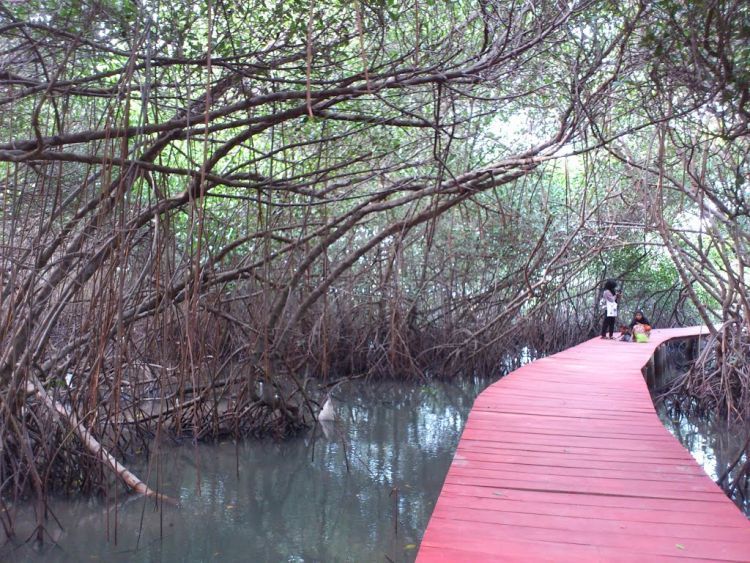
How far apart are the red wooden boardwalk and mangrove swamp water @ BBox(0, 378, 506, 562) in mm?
753

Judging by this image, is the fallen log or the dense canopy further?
the fallen log

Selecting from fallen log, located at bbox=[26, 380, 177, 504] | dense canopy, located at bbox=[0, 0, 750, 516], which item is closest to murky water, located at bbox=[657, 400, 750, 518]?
dense canopy, located at bbox=[0, 0, 750, 516]

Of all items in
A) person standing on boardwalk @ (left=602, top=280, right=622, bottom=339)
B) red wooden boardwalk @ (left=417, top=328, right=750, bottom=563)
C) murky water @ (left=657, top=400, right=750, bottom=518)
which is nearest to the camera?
red wooden boardwalk @ (left=417, top=328, right=750, bottom=563)

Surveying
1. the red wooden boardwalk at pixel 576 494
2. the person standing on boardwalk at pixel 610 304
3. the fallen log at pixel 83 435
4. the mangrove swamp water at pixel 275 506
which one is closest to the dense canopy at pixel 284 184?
the fallen log at pixel 83 435

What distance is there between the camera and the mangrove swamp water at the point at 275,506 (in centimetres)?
393

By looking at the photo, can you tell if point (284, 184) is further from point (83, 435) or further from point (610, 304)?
point (610, 304)

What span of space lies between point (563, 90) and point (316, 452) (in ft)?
10.9

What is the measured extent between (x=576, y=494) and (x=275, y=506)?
2.43 meters

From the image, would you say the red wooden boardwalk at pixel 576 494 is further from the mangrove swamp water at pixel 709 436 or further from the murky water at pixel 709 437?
the murky water at pixel 709 437

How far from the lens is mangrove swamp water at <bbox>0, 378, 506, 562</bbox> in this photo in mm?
3934

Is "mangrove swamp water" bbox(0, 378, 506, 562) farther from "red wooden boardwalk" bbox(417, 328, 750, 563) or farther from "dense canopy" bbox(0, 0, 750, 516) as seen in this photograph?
"red wooden boardwalk" bbox(417, 328, 750, 563)

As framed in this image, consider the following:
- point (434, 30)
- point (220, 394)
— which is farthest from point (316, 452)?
point (434, 30)

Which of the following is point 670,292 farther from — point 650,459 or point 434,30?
point 650,459

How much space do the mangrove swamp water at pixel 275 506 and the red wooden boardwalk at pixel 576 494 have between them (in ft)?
2.47
